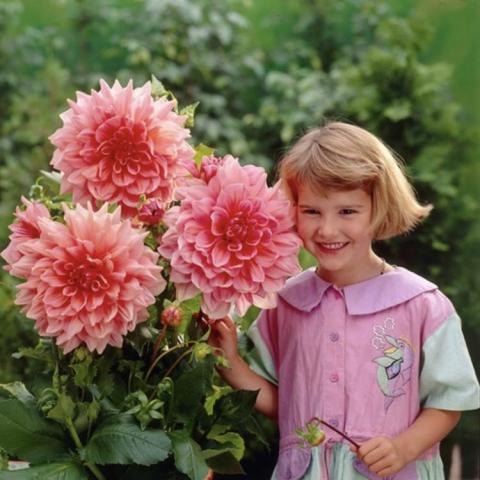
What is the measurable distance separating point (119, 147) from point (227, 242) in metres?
Result: 0.22

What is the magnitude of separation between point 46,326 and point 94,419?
0.52ft

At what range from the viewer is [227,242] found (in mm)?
1476

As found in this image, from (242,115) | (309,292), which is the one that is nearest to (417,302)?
(309,292)

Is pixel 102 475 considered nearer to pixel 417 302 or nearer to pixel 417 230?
pixel 417 302

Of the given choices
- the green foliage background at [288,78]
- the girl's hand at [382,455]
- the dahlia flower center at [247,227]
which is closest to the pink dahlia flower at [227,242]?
the dahlia flower center at [247,227]

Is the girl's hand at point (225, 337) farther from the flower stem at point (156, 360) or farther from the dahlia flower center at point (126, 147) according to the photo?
the dahlia flower center at point (126, 147)

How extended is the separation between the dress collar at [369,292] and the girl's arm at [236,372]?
0.14 metres

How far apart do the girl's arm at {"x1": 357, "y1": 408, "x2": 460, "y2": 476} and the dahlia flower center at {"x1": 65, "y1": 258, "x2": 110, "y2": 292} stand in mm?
530

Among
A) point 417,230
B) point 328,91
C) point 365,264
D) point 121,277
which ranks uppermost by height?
point 328,91

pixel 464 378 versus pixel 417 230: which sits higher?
pixel 417 230

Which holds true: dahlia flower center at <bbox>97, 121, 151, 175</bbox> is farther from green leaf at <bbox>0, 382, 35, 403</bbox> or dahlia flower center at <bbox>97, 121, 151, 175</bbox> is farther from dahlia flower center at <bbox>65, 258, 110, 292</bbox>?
green leaf at <bbox>0, 382, 35, 403</bbox>

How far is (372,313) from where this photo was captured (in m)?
1.71

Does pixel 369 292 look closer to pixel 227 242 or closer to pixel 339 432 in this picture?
pixel 339 432

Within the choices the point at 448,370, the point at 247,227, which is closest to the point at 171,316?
the point at 247,227
